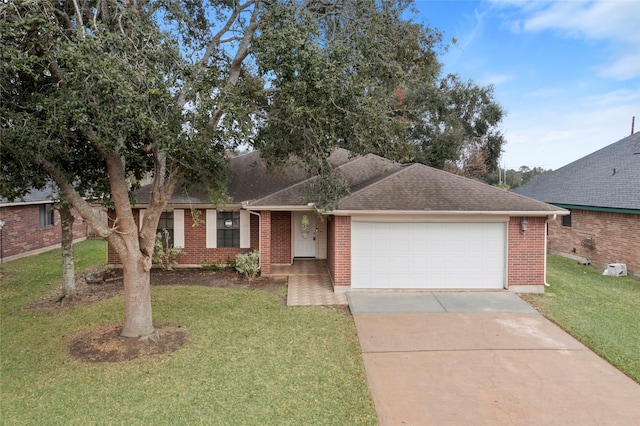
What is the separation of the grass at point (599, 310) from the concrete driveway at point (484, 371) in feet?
1.05

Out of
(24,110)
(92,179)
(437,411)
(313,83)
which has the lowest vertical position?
(437,411)

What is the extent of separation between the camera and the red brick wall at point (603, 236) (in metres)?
12.3

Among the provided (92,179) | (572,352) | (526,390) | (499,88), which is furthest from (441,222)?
(499,88)

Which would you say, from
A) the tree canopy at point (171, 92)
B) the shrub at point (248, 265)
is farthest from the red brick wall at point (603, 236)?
the shrub at point (248, 265)

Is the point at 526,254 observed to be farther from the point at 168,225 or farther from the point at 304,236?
the point at 168,225

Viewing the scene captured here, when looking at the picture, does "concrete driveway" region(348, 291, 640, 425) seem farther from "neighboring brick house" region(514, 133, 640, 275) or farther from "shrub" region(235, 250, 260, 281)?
"neighboring brick house" region(514, 133, 640, 275)

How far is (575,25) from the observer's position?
1211cm

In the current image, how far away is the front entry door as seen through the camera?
14.5 m

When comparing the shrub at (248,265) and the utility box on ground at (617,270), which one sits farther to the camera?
the utility box on ground at (617,270)

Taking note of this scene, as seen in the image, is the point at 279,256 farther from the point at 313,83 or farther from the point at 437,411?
the point at 437,411

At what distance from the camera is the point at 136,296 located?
6.74m

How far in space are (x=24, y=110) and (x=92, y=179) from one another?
1.83m

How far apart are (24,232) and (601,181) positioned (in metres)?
24.3

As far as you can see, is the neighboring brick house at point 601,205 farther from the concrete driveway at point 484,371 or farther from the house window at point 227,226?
the house window at point 227,226
